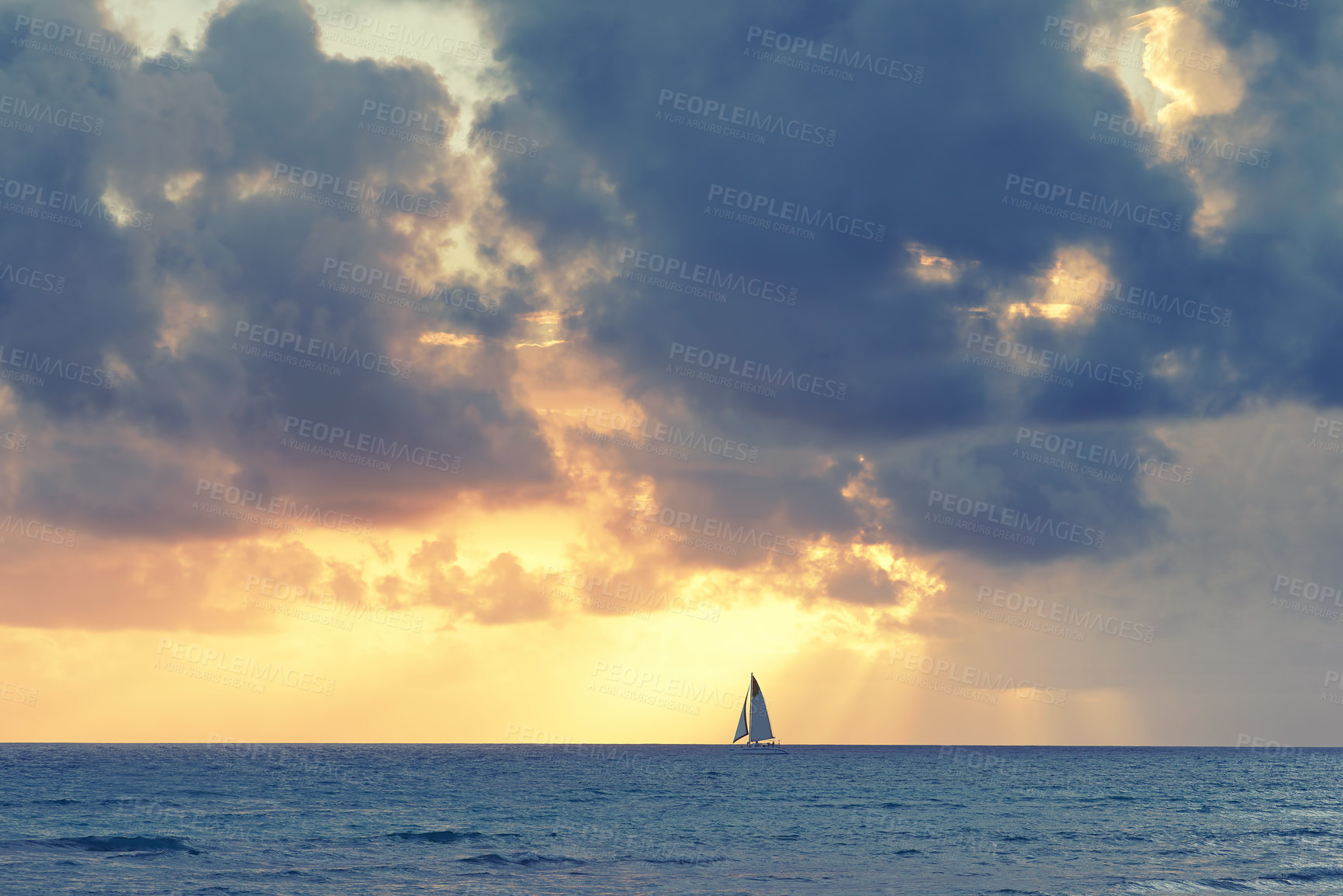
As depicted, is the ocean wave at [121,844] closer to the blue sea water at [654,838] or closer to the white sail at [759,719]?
the blue sea water at [654,838]

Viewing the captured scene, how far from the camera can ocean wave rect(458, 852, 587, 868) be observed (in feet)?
194

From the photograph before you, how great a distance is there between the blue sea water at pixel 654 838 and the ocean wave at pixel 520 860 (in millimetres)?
293

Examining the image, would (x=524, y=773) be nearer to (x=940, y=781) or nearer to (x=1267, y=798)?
(x=940, y=781)

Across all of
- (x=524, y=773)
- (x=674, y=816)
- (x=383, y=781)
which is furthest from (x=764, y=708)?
(x=674, y=816)

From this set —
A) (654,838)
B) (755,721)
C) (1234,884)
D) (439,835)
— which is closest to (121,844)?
(439,835)

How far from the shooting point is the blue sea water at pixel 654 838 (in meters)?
52.7

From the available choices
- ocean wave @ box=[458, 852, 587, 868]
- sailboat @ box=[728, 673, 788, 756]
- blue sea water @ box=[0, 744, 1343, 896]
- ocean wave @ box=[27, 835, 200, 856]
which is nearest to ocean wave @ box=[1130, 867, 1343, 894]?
blue sea water @ box=[0, 744, 1343, 896]

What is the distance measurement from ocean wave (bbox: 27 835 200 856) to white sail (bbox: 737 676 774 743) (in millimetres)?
130102

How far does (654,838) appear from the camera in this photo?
7131cm

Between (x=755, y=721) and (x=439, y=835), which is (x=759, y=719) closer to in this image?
(x=755, y=721)

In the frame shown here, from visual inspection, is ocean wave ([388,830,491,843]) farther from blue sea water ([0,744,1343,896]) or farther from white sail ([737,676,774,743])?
white sail ([737,676,774,743])

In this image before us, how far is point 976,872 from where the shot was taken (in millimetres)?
55438

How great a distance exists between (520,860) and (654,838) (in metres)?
13.4

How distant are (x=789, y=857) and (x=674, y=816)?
91.7 ft
